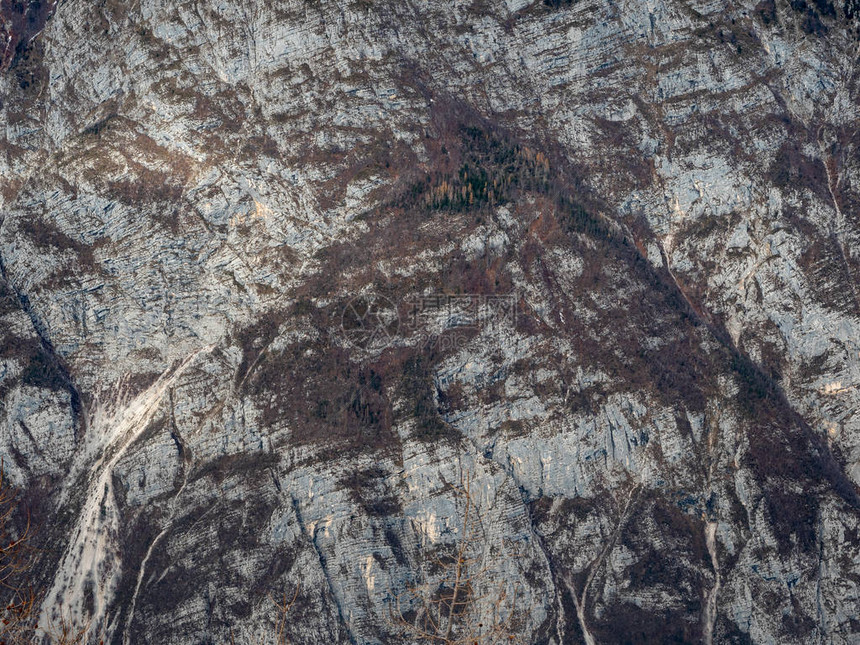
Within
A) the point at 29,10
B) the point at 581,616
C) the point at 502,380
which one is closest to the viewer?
the point at 581,616

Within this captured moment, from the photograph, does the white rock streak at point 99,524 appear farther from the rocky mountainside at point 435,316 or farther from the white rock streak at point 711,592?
the white rock streak at point 711,592

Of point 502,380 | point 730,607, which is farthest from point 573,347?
point 730,607

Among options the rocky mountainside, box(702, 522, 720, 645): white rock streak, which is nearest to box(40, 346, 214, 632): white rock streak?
the rocky mountainside

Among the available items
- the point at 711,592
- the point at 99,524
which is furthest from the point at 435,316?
the point at 99,524

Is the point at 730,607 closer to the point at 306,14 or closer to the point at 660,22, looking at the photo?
the point at 660,22

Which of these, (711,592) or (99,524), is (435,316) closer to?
(711,592)

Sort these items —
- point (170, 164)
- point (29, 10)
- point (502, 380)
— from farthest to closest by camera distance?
1. point (29, 10)
2. point (170, 164)
3. point (502, 380)
